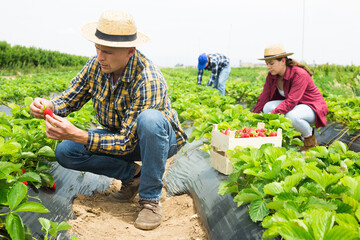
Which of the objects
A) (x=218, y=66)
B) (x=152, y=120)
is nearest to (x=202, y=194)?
(x=152, y=120)

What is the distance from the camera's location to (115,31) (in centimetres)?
224

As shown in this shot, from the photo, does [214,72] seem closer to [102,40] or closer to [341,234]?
[102,40]

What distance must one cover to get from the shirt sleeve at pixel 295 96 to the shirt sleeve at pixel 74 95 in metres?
2.30

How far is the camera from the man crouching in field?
7.44 feet

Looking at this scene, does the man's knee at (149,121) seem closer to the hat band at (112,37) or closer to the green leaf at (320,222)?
the hat band at (112,37)

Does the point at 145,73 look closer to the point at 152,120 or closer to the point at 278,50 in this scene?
the point at 152,120

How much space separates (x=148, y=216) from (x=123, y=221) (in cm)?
20

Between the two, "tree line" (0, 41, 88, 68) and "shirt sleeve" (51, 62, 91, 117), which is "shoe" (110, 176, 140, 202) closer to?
"shirt sleeve" (51, 62, 91, 117)

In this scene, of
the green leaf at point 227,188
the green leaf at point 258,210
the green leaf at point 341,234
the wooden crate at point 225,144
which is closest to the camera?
the green leaf at point 341,234

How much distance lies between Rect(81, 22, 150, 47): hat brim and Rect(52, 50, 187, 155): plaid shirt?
0.40 feet

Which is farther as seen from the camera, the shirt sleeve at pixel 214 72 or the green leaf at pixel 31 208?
the shirt sleeve at pixel 214 72

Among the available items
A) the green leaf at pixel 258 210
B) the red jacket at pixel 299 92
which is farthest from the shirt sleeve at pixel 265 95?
the green leaf at pixel 258 210

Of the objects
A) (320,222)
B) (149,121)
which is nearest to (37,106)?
(149,121)

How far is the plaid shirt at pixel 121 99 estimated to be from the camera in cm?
237
